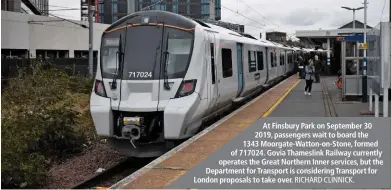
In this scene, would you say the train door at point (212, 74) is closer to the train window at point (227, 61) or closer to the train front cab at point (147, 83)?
the train front cab at point (147, 83)

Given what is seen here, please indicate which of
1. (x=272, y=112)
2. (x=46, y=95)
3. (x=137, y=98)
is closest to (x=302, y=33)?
(x=272, y=112)

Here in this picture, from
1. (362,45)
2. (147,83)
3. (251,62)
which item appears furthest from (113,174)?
(362,45)

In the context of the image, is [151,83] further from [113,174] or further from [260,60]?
[260,60]

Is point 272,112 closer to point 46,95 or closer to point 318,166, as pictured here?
point 46,95

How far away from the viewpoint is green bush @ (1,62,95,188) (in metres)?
8.66

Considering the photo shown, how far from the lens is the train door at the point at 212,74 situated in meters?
10.1

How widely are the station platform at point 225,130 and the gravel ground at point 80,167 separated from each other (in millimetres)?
2214

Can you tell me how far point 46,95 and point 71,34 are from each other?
110ft

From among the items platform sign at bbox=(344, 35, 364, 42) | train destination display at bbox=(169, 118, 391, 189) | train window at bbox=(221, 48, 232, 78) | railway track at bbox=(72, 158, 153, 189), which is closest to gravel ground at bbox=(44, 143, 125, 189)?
railway track at bbox=(72, 158, 153, 189)

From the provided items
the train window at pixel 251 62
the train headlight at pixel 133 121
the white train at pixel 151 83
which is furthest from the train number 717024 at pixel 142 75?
the train window at pixel 251 62

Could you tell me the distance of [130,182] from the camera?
6.32 m

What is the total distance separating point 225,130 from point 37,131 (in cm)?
397

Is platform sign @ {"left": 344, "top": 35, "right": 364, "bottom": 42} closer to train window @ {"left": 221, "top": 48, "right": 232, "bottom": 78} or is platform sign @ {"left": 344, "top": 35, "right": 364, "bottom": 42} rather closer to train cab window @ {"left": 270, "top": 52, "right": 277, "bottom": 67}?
train window @ {"left": 221, "top": 48, "right": 232, "bottom": 78}

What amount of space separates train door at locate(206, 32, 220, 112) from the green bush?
3.50 meters
